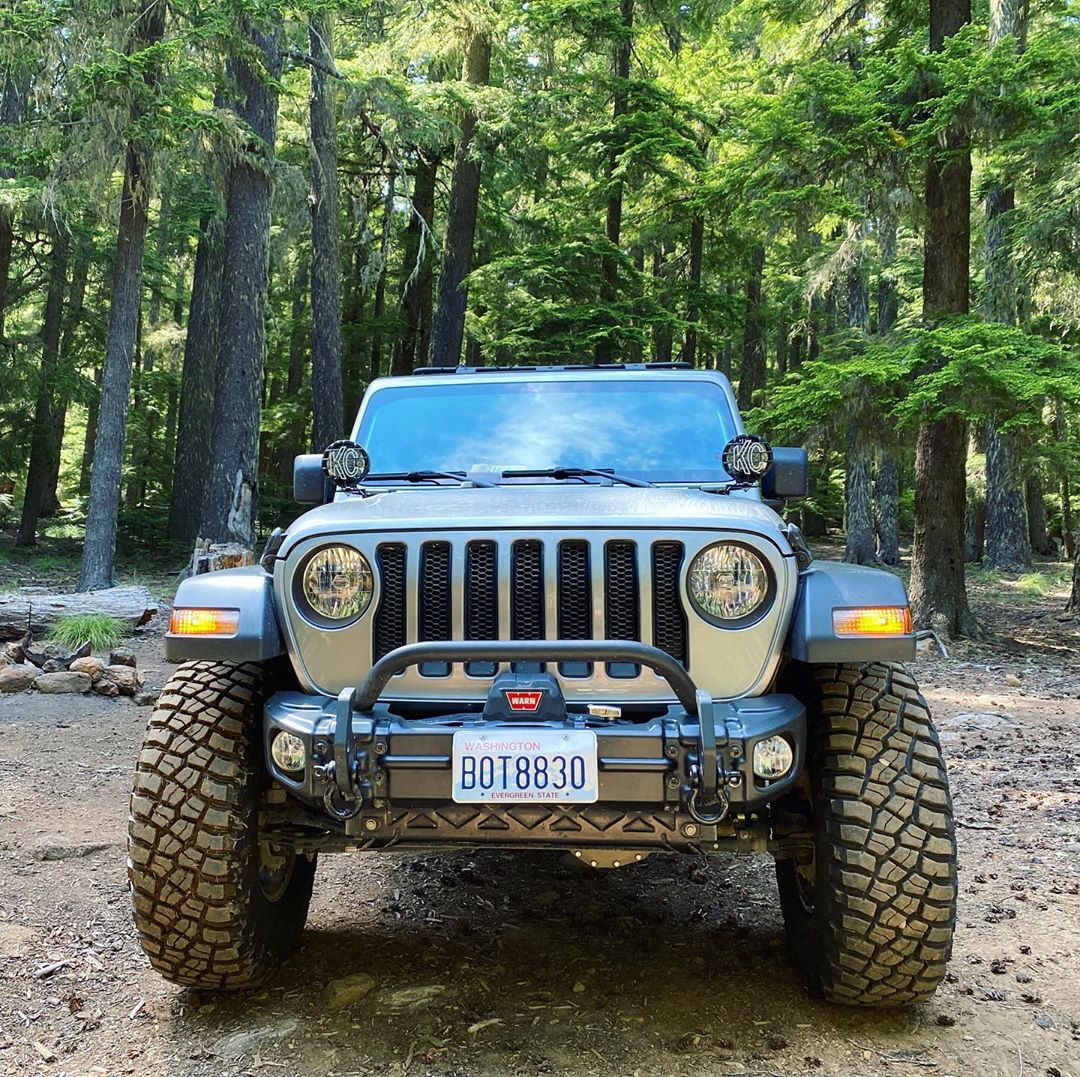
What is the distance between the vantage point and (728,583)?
2.93 meters

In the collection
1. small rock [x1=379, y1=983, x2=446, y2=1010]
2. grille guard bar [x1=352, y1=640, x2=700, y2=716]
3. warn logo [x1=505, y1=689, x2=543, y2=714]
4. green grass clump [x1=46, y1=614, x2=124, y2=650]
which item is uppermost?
grille guard bar [x1=352, y1=640, x2=700, y2=716]

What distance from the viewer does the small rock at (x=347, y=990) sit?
310 cm

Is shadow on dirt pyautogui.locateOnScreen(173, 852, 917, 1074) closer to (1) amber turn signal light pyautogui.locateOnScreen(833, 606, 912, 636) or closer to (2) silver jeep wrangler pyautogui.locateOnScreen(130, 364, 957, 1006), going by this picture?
(2) silver jeep wrangler pyautogui.locateOnScreen(130, 364, 957, 1006)

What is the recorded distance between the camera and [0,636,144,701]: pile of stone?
26.0 ft

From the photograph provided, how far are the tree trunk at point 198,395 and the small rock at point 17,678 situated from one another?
1146cm

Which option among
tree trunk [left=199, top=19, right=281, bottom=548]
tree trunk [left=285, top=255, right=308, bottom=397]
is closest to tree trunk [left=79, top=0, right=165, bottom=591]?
tree trunk [left=199, top=19, right=281, bottom=548]

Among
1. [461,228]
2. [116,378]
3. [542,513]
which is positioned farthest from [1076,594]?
[116,378]

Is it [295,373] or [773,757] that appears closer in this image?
[773,757]

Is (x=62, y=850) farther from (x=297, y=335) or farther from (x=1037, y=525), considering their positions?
(x=1037, y=525)

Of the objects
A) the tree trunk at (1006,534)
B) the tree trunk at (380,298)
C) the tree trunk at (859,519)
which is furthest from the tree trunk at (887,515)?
the tree trunk at (380,298)

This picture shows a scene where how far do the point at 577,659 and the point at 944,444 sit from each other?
933 cm

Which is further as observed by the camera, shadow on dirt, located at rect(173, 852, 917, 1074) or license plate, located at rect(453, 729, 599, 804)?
shadow on dirt, located at rect(173, 852, 917, 1074)

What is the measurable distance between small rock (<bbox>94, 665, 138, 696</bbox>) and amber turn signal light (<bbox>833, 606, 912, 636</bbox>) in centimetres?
665

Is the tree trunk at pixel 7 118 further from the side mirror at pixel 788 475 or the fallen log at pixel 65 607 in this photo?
the side mirror at pixel 788 475
